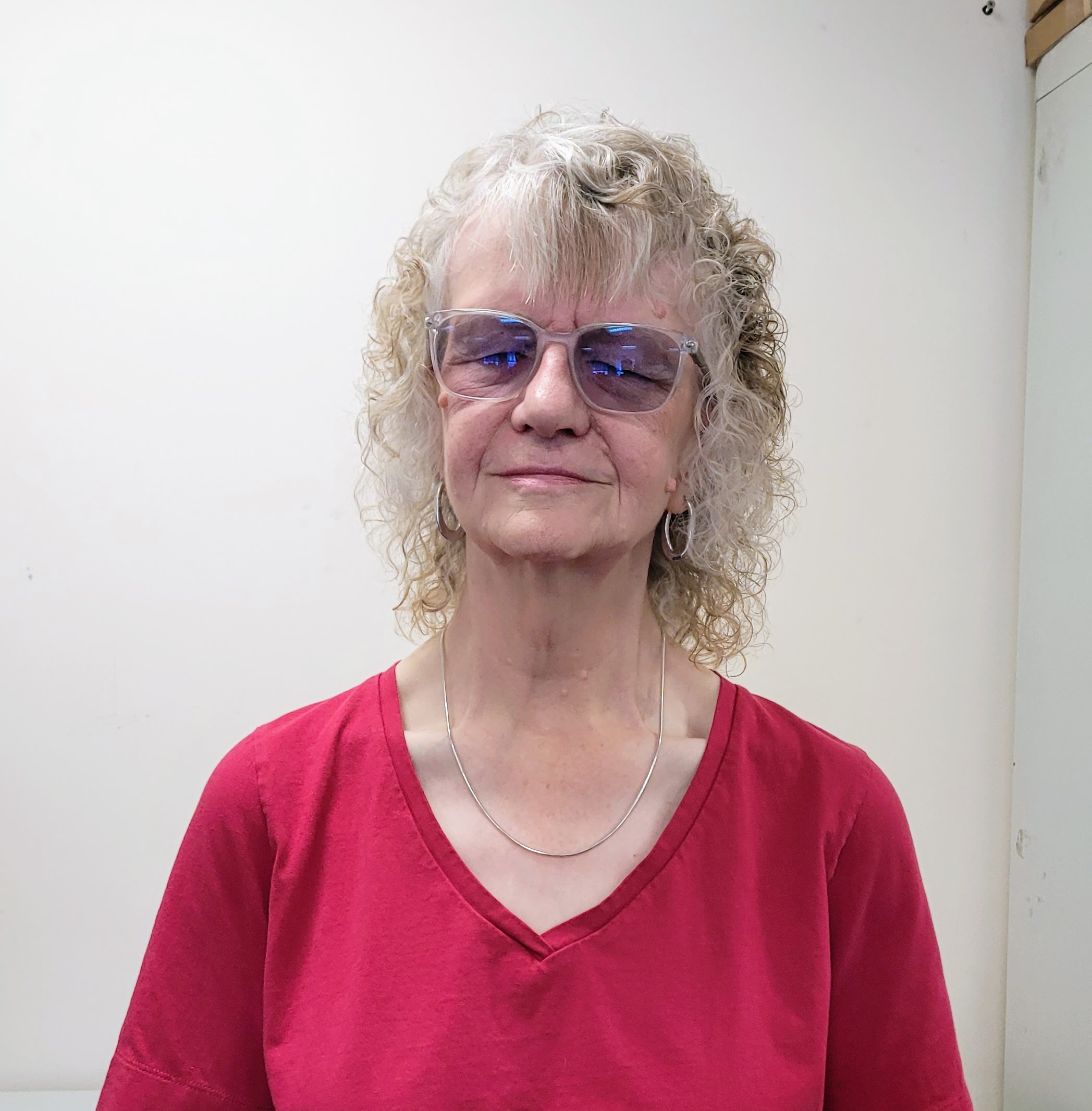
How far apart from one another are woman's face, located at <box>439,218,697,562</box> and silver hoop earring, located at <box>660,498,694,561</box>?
121 millimetres

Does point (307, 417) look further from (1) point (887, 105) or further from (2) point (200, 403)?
(1) point (887, 105)

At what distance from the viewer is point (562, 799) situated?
112cm

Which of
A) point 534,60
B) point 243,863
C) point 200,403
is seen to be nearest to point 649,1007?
point 243,863

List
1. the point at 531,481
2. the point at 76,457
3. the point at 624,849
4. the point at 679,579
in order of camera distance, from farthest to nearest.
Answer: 1. the point at 76,457
2. the point at 679,579
3. the point at 624,849
4. the point at 531,481

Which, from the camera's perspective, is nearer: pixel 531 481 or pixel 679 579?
pixel 531 481

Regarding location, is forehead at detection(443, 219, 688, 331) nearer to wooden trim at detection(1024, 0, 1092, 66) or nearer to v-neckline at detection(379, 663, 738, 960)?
v-neckline at detection(379, 663, 738, 960)

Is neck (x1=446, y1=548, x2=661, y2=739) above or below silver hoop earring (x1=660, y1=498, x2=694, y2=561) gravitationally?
below

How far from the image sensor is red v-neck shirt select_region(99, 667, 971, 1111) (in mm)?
984

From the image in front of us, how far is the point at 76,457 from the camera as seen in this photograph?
1.82 m

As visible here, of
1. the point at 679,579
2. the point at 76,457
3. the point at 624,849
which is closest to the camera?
the point at 624,849

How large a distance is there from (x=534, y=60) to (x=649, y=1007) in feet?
5.33

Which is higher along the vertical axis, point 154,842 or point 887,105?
point 887,105

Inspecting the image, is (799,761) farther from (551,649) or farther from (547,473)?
(547,473)


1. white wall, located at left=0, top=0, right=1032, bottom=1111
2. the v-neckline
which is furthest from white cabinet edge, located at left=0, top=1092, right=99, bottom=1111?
the v-neckline
